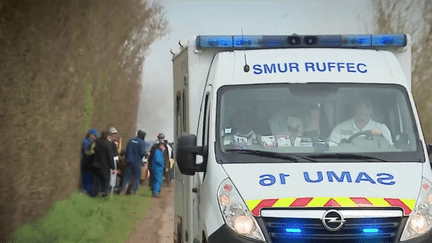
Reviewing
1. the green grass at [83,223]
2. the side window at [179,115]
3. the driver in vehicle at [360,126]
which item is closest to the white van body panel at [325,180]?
the driver in vehicle at [360,126]

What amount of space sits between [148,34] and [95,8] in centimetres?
1546

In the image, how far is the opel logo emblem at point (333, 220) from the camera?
7.58m

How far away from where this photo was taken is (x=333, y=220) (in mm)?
A: 7590

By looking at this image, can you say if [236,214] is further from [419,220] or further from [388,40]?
[388,40]

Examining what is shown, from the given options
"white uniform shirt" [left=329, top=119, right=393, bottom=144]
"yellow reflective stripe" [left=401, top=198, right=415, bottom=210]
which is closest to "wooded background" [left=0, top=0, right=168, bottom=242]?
"white uniform shirt" [left=329, top=119, right=393, bottom=144]

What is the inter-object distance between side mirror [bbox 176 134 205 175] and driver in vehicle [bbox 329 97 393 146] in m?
1.05

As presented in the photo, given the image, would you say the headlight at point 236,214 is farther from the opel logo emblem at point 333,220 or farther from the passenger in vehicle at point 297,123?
the passenger in vehicle at point 297,123

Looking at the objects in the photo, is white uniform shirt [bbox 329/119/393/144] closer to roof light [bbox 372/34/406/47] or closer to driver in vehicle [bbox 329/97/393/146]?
driver in vehicle [bbox 329/97/393/146]

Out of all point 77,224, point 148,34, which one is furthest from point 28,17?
point 148,34

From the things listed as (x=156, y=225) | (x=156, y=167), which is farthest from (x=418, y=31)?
(x=156, y=225)

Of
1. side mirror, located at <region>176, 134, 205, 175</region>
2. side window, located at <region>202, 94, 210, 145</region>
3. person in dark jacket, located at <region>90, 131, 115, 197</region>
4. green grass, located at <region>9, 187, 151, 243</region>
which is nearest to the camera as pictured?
side mirror, located at <region>176, 134, 205, 175</region>

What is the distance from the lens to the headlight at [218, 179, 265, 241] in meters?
7.64

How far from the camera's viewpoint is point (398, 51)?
977 cm

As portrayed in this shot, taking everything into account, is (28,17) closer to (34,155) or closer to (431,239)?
(34,155)
